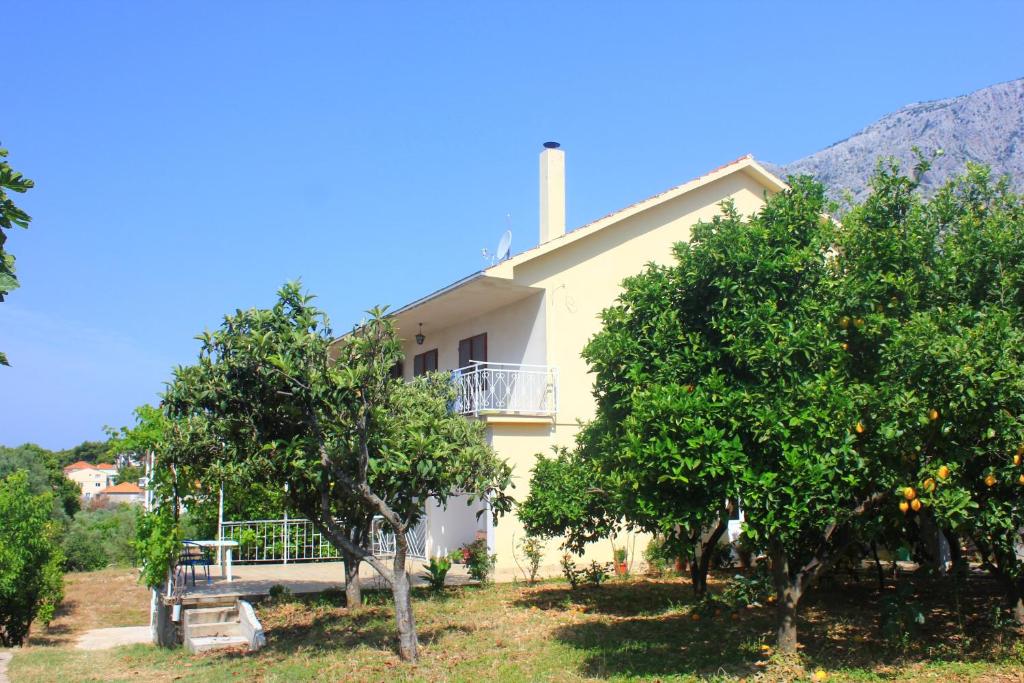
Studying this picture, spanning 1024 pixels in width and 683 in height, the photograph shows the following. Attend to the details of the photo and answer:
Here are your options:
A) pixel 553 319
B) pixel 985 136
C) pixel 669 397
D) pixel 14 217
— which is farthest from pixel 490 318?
pixel 985 136

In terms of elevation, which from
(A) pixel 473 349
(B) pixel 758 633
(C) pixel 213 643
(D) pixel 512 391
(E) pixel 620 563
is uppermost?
(A) pixel 473 349

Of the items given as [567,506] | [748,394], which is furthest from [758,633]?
[748,394]

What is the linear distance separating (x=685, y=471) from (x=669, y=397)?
0.71 meters

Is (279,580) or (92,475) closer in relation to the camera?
(279,580)

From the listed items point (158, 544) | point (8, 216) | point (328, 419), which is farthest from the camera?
point (158, 544)

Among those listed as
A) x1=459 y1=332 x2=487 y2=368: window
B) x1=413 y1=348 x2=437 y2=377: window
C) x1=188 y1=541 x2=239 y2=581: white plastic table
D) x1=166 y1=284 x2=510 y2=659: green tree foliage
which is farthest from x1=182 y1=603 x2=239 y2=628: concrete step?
x1=413 y1=348 x2=437 y2=377: window

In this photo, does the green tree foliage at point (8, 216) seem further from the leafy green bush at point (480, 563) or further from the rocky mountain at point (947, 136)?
the rocky mountain at point (947, 136)

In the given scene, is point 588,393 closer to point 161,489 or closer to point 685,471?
point 161,489

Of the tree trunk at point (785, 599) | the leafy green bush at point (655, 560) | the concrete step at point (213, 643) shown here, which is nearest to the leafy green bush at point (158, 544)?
the concrete step at point (213, 643)

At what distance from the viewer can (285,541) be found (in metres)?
19.8

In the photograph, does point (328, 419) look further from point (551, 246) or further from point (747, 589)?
point (551, 246)

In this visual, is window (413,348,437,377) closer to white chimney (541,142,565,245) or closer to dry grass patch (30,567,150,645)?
white chimney (541,142,565,245)

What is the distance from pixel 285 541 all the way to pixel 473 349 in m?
6.42

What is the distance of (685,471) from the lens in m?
7.79
